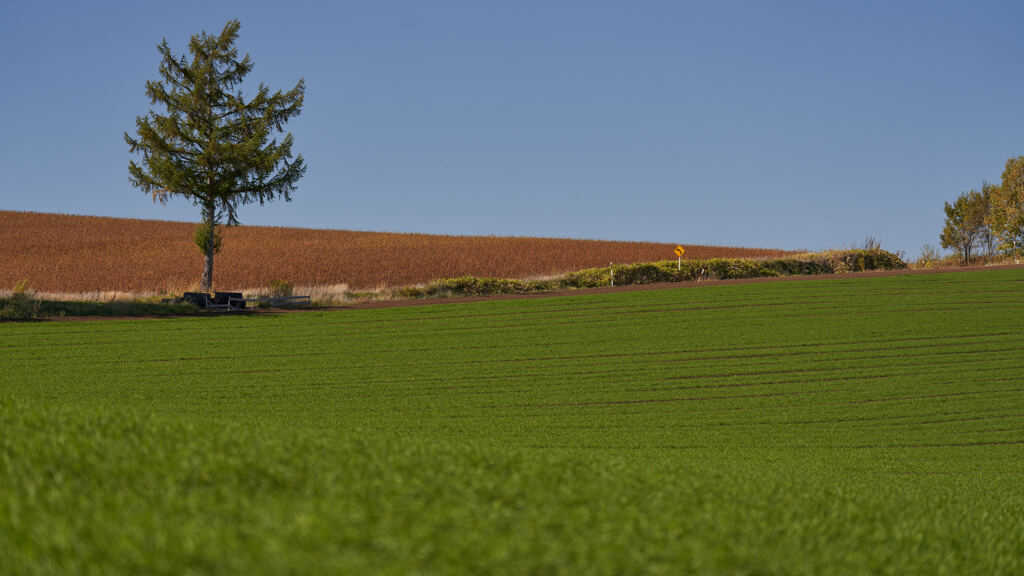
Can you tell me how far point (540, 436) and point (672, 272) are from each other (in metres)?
25.3

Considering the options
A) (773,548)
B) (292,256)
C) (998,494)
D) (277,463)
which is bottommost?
(998,494)

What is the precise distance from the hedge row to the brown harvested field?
7297 mm

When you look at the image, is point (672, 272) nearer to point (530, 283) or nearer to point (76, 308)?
point (530, 283)

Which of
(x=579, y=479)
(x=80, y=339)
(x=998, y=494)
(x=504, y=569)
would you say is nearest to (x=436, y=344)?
(x=80, y=339)

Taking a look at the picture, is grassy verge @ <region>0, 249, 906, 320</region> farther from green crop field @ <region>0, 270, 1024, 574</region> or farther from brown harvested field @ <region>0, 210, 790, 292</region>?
brown harvested field @ <region>0, 210, 790, 292</region>

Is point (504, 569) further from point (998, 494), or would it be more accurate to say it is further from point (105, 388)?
point (105, 388)

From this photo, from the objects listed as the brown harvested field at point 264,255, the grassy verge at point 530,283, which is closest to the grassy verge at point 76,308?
the grassy verge at point 530,283

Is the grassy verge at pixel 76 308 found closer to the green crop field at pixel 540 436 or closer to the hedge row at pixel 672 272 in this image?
the green crop field at pixel 540 436

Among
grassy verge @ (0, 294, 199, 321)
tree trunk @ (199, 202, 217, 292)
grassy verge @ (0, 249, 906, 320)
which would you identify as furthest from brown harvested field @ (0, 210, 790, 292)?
grassy verge @ (0, 294, 199, 321)

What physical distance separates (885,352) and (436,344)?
37.2 feet

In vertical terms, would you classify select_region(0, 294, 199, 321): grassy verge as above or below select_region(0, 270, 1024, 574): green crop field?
above

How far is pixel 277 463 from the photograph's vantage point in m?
4.93

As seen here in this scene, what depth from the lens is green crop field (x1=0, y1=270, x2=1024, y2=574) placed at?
12.0 ft

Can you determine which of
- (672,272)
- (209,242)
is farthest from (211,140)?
(672,272)
